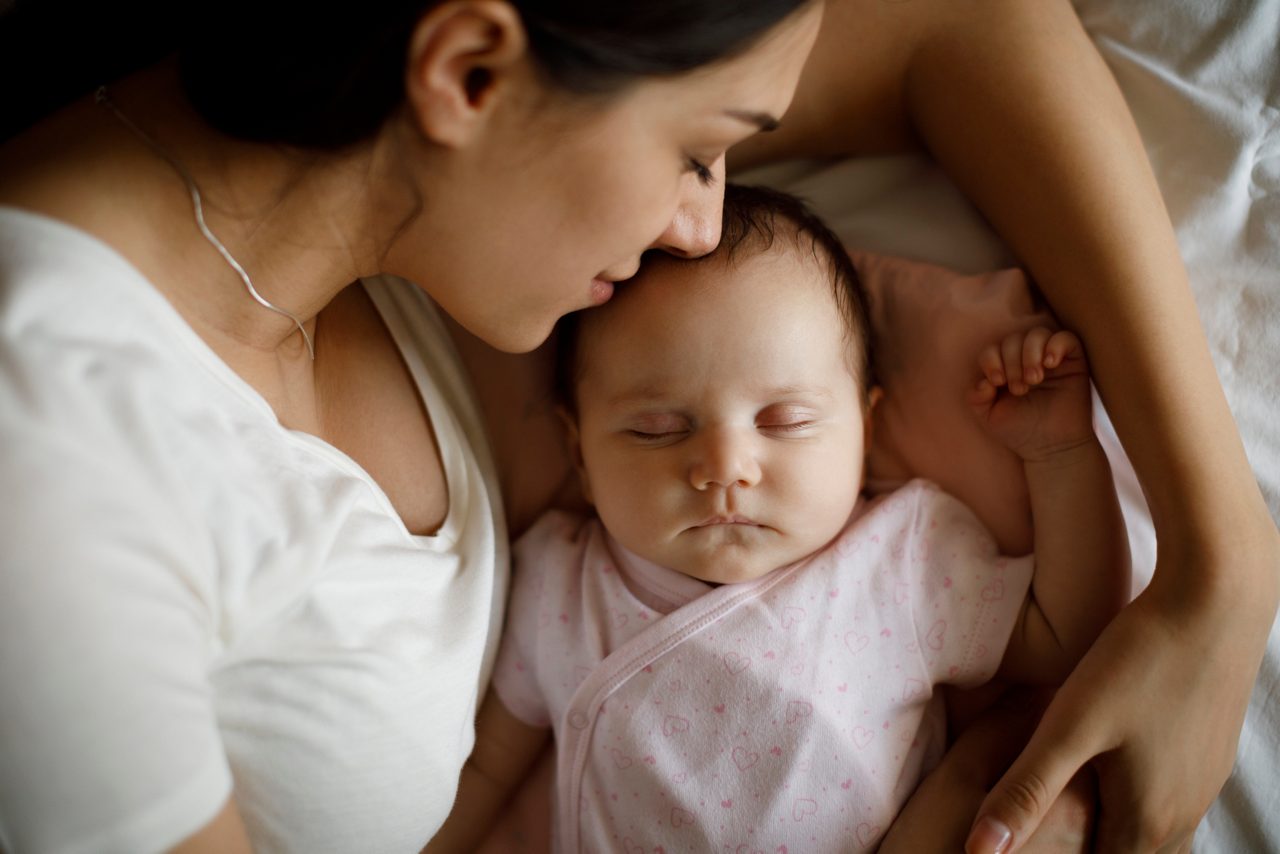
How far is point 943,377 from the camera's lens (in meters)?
1.31

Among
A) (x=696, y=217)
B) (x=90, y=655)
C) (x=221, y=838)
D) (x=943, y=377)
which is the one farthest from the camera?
(x=943, y=377)

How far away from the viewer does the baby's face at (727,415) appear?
121 centimetres

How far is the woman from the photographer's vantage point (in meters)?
0.74

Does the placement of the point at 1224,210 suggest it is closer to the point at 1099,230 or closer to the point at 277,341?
the point at 1099,230

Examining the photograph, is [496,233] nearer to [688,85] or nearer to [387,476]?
[688,85]

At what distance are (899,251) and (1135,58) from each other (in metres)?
0.41

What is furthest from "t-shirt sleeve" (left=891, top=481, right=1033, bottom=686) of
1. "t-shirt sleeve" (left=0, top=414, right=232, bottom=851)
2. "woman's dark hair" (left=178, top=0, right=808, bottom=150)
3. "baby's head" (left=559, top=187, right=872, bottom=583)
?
"t-shirt sleeve" (left=0, top=414, right=232, bottom=851)

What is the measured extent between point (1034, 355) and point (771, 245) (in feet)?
1.17

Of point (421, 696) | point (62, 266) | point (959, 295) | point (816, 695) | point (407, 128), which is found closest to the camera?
point (62, 266)

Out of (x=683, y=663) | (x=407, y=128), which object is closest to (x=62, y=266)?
(x=407, y=128)

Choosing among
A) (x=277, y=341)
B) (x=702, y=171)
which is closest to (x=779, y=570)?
(x=702, y=171)

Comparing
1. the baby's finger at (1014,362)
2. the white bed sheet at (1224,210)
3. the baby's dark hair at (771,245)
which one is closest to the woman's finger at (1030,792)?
the white bed sheet at (1224,210)

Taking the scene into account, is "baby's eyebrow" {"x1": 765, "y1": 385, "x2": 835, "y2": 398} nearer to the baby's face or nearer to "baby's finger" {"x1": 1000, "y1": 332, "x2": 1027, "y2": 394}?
the baby's face

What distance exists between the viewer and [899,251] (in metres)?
1.42
